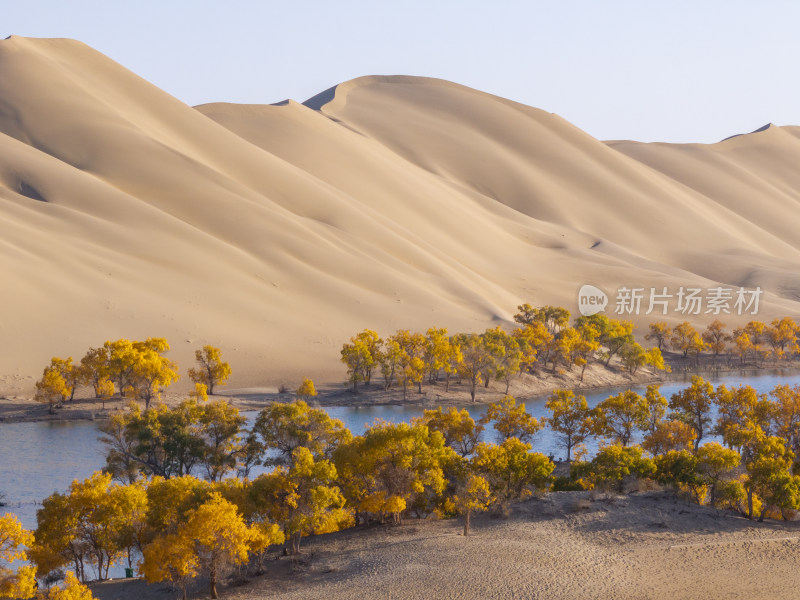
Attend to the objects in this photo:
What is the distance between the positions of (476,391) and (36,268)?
37769mm

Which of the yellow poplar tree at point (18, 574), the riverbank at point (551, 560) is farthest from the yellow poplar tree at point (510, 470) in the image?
the yellow poplar tree at point (18, 574)

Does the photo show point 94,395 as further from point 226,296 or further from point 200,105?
point 200,105

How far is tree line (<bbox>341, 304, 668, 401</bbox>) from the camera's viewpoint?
67.6 meters

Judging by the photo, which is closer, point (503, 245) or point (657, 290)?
point (657, 290)

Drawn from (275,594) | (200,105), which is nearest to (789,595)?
(275,594)

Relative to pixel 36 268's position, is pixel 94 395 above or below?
below

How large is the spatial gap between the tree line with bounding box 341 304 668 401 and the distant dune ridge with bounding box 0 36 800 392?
167 inches

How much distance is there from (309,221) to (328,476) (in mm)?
71915

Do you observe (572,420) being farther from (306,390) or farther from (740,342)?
(740,342)

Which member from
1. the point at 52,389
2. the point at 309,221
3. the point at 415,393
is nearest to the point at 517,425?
the point at 415,393

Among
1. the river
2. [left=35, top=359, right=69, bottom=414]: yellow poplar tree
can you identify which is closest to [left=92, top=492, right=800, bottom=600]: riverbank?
the river

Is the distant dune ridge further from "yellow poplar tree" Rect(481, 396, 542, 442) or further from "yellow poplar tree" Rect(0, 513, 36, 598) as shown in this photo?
"yellow poplar tree" Rect(0, 513, 36, 598)

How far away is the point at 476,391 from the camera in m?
69.2

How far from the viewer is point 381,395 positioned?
66312mm
